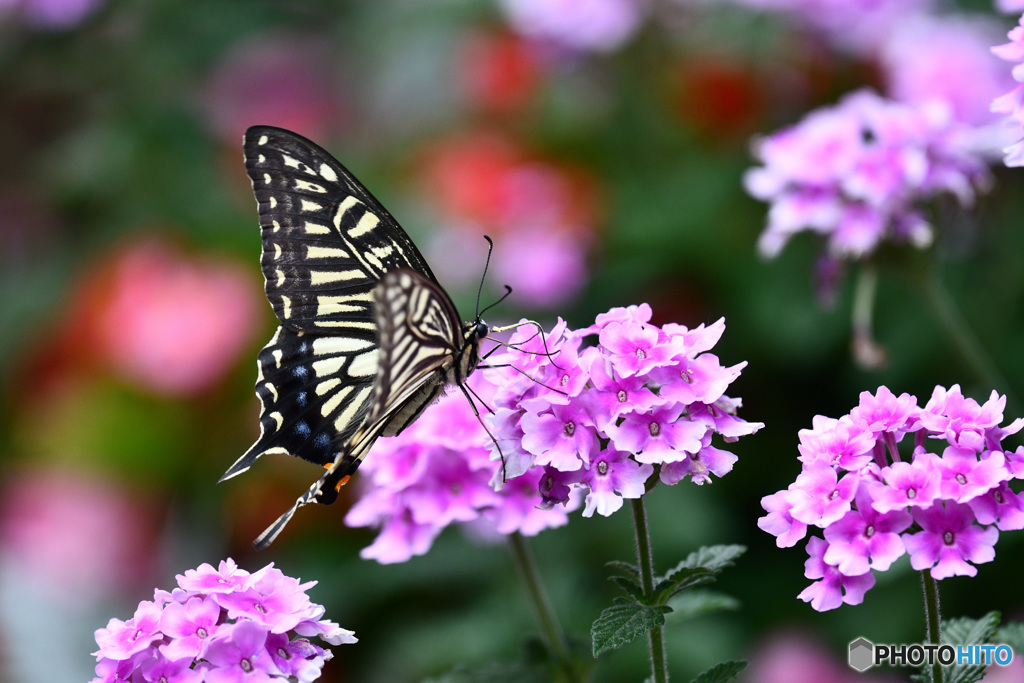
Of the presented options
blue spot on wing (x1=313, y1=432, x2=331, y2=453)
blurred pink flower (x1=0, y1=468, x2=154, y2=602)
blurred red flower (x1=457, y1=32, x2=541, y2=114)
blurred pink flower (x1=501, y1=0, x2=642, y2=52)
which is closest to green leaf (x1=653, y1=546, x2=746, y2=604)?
blue spot on wing (x1=313, y1=432, x2=331, y2=453)

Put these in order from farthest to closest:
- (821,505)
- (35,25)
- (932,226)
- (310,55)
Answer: (310,55), (35,25), (932,226), (821,505)

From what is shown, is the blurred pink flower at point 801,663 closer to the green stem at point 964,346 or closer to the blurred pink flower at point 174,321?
the green stem at point 964,346

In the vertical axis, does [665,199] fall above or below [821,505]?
above

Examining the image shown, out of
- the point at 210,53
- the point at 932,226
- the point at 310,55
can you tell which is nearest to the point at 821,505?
the point at 932,226

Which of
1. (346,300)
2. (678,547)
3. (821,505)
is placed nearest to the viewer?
(821,505)

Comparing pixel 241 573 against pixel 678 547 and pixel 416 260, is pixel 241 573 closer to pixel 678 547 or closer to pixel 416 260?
pixel 416 260

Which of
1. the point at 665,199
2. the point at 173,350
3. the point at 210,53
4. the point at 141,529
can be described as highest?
the point at 210,53

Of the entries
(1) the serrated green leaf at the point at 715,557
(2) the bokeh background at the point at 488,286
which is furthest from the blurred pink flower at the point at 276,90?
(1) the serrated green leaf at the point at 715,557
